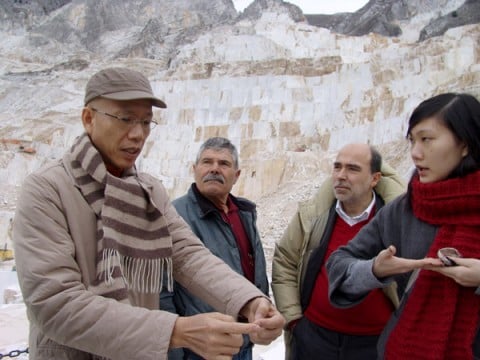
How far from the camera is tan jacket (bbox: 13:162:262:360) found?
1.25 m

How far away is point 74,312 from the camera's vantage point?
1.25m

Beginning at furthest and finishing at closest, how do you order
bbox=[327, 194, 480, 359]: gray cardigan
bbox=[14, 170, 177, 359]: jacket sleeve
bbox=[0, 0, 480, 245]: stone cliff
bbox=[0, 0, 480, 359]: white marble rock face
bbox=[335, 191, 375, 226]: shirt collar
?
bbox=[0, 0, 480, 245]: stone cliff
bbox=[0, 0, 480, 359]: white marble rock face
bbox=[335, 191, 375, 226]: shirt collar
bbox=[327, 194, 480, 359]: gray cardigan
bbox=[14, 170, 177, 359]: jacket sleeve

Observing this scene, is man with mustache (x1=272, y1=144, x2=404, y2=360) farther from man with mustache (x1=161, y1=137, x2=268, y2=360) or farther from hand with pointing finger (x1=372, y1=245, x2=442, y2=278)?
hand with pointing finger (x1=372, y1=245, x2=442, y2=278)

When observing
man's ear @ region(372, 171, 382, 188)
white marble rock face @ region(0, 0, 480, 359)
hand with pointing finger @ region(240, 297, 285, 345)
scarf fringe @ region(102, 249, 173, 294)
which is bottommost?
hand with pointing finger @ region(240, 297, 285, 345)

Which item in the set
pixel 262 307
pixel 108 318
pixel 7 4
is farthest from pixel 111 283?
pixel 7 4

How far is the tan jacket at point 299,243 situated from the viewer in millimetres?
2815

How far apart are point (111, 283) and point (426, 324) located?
Answer: 1177mm

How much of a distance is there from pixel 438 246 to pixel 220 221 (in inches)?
58.3

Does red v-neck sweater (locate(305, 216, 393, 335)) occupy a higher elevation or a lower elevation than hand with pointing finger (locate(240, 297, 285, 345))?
lower

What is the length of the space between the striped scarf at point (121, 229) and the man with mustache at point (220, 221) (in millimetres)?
1043

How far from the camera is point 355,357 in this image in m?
2.63

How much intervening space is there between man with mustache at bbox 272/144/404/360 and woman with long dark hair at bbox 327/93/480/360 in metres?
0.85

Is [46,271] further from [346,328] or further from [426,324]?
[346,328]

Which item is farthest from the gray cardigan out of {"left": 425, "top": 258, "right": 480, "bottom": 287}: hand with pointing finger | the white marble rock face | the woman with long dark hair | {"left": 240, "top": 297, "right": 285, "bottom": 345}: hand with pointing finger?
the white marble rock face
